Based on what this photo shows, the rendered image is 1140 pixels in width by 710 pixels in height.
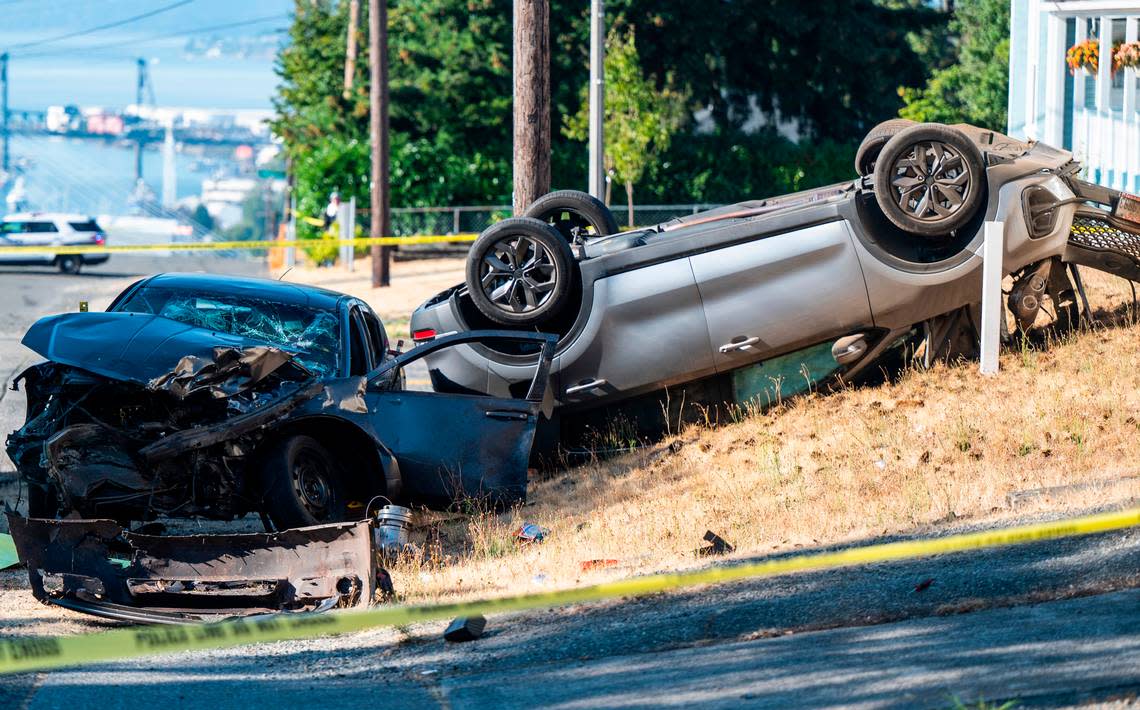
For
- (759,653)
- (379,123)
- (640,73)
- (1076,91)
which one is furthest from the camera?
(640,73)

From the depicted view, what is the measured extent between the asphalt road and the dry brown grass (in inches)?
31.9

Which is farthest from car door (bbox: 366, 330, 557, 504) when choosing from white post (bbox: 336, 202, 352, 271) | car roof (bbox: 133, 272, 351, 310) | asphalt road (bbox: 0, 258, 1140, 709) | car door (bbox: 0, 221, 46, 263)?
car door (bbox: 0, 221, 46, 263)

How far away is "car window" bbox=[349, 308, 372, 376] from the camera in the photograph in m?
9.39

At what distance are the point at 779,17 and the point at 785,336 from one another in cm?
3076

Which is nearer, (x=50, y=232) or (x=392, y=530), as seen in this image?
(x=392, y=530)

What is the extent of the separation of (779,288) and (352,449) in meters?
3.28

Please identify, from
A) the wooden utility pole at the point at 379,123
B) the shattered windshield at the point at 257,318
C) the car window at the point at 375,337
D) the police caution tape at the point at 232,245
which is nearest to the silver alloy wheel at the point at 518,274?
the car window at the point at 375,337

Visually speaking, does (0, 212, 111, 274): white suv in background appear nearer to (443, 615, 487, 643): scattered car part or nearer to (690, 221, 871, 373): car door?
(690, 221, 871, 373): car door

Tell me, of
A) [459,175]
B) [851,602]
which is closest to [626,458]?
[851,602]

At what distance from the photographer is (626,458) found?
10.0 metres

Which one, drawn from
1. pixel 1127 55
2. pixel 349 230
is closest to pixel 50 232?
pixel 349 230

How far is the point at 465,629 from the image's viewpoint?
6234 mm

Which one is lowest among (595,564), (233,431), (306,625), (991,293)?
(595,564)

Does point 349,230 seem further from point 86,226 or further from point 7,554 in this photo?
point 7,554
